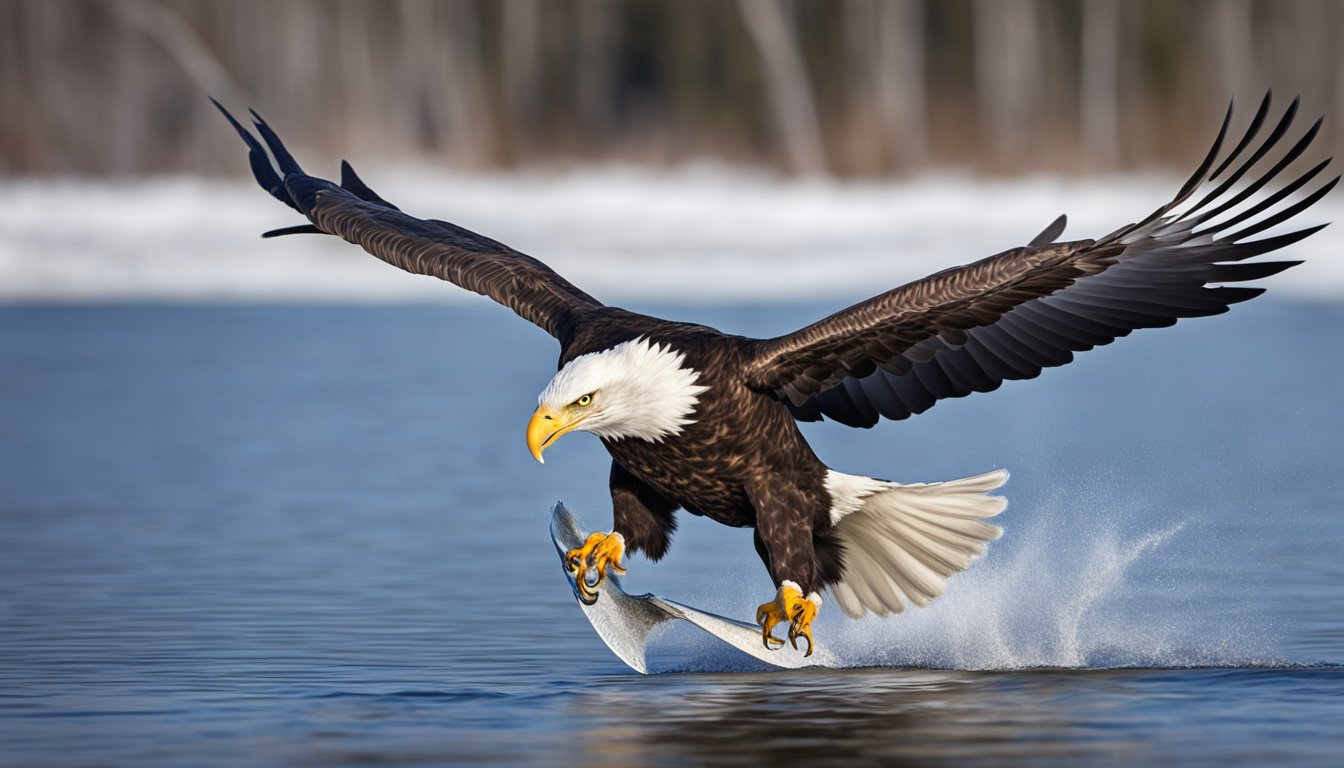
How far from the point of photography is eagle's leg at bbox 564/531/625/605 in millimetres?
7375

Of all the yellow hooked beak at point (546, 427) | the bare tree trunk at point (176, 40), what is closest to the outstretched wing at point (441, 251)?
the yellow hooked beak at point (546, 427)

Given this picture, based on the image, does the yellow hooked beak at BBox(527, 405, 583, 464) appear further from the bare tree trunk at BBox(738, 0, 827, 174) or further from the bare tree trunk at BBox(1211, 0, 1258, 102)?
the bare tree trunk at BBox(1211, 0, 1258, 102)

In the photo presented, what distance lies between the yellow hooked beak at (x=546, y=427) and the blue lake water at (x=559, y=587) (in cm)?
72

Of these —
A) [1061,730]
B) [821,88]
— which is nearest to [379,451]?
[1061,730]

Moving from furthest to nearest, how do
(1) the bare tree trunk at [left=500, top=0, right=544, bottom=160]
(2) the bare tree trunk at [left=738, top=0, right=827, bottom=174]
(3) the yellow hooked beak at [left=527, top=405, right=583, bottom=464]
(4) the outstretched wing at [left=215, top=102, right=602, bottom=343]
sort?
1. (1) the bare tree trunk at [left=500, top=0, right=544, bottom=160]
2. (2) the bare tree trunk at [left=738, top=0, right=827, bottom=174]
3. (4) the outstretched wing at [left=215, top=102, right=602, bottom=343]
4. (3) the yellow hooked beak at [left=527, top=405, right=583, bottom=464]

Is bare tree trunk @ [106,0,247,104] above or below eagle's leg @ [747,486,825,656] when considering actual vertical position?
above

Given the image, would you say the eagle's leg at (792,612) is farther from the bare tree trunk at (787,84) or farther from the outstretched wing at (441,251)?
the bare tree trunk at (787,84)

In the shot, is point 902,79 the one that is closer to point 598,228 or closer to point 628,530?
point 598,228

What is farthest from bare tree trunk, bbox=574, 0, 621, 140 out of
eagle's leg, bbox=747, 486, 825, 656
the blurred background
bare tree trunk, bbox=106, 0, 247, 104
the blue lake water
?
eagle's leg, bbox=747, 486, 825, 656

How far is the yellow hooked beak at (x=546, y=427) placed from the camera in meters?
6.55

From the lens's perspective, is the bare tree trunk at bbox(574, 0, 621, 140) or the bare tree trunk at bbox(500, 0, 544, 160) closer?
the bare tree trunk at bbox(500, 0, 544, 160)

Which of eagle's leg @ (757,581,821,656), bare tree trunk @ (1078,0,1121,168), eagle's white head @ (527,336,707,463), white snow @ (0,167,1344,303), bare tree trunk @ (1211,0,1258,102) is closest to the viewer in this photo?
eagle's white head @ (527,336,707,463)

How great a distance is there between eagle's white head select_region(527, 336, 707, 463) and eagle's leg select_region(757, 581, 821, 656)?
0.66 m

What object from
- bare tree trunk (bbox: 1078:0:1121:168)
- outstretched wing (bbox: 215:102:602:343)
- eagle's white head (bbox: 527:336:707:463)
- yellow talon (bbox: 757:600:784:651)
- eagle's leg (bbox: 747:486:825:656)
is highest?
bare tree trunk (bbox: 1078:0:1121:168)
